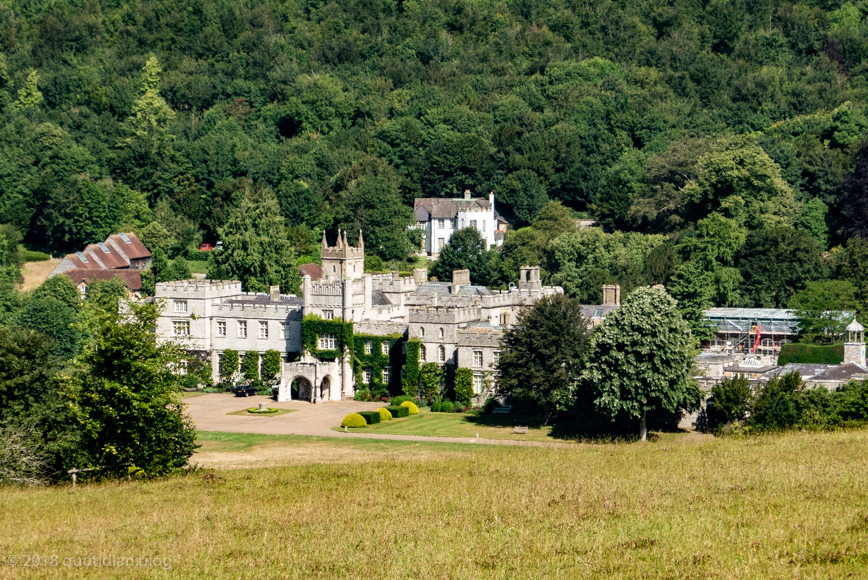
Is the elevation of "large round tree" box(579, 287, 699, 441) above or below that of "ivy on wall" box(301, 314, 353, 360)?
below

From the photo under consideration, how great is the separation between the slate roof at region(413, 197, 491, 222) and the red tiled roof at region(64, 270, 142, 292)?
30363 millimetres

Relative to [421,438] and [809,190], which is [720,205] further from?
[421,438]

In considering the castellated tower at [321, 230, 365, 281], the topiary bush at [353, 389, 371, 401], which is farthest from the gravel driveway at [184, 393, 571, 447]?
the castellated tower at [321, 230, 365, 281]

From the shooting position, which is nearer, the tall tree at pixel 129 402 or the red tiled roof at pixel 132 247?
the tall tree at pixel 129 402

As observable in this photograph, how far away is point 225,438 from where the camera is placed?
69562 mm

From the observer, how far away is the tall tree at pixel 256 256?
352 ft

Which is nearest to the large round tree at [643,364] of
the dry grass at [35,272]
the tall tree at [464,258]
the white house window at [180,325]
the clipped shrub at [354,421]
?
the clipped shrub at [354,421]

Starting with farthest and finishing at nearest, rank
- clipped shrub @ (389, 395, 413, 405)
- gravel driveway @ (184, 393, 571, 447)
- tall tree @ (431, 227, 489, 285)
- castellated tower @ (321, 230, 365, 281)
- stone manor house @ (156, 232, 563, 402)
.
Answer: tall tree @ (431, 227, 489, 285), castellated tower @ (321, 230, 365, 281), stone manor house @ (156, 232, 563, 402), clipped shrub @ (389, 395, 413, 405), gravel driveway @ (184, 393, 571, 447)

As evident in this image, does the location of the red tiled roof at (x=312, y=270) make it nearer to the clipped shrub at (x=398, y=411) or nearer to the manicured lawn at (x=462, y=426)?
the clipped shrub at (x=398, y=411)

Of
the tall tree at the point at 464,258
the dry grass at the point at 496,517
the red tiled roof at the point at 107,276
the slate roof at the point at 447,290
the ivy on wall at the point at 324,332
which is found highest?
the tall tree at the point at 464,258

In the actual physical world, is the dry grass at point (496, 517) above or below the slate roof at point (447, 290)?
below

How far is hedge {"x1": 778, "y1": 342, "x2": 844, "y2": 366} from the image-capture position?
80.2m

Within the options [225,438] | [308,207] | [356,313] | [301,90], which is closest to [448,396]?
[356,313]

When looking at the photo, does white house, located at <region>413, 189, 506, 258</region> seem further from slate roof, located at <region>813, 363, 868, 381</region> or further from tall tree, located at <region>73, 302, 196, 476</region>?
tall tree, located at <region>73, 302, 196, 476</region>
